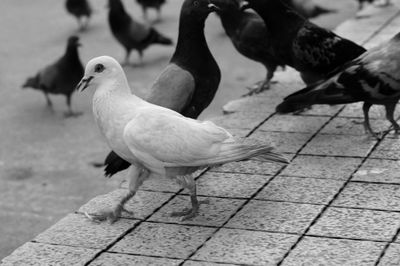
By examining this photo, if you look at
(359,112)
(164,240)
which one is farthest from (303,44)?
(164,240)

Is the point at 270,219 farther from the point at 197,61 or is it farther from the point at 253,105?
the point at 253,105

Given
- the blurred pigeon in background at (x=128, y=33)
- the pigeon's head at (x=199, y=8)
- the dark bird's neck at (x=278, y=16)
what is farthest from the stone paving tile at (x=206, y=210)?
the blurred pigeon in background at (x=128, y=33)

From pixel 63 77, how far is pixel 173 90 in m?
3.73

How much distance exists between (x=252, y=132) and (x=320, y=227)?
Answer: 73.7 inches

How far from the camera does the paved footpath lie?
4.59m

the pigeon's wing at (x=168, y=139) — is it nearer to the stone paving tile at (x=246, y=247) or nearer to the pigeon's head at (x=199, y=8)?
the stone paving tile at (x=246, y=247)

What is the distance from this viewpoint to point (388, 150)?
19.8 feet

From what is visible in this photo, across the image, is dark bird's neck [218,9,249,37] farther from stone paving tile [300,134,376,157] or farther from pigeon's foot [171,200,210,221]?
pigeon's foot [171,200,210,221]

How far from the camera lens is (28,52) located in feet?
37.2

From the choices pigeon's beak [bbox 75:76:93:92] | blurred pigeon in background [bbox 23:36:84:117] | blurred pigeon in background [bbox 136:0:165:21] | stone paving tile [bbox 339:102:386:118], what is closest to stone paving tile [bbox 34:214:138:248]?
pigeon's beak [bbox 75:76:93:92]

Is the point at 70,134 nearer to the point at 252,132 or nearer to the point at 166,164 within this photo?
the point at 252,132

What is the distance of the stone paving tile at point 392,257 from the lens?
14.3 feet

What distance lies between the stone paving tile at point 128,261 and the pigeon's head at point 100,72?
105cm

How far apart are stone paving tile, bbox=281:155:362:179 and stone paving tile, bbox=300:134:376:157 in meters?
0.11
